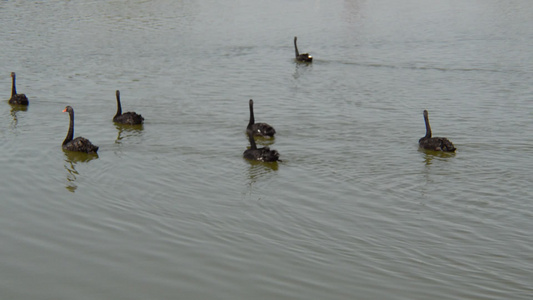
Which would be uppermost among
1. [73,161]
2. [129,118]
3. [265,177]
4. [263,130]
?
[129,118]

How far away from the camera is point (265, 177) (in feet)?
42.7

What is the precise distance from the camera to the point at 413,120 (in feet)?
59.4

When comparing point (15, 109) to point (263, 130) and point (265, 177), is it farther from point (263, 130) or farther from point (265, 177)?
point (265, 177)

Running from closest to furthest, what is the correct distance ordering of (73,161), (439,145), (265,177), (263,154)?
(265,177), (263,154), (73,161), (439,145)

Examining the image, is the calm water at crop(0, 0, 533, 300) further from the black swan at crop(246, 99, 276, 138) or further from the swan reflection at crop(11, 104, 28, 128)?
the black swan at crop(246, 99, 276, 138)

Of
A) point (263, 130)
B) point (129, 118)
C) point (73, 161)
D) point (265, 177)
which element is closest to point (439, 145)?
point (263, 130)

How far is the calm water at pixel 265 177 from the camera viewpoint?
346 inches

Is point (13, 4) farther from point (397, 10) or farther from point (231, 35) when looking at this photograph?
point (397, 10)

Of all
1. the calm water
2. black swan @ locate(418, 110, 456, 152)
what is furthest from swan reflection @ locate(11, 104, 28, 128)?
black swan @ locate(418, 110, 456, 152)

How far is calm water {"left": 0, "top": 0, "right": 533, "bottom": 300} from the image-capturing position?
8.79 m

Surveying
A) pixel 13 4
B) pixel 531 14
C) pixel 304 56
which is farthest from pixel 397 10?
pixel 13 4

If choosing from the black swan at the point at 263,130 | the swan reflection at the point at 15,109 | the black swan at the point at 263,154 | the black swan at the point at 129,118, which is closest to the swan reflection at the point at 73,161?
the black swan at the point at 129,118

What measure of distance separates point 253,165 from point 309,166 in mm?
1045

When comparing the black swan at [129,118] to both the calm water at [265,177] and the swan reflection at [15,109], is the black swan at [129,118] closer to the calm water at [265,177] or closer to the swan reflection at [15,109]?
the calm water at [265,177]
